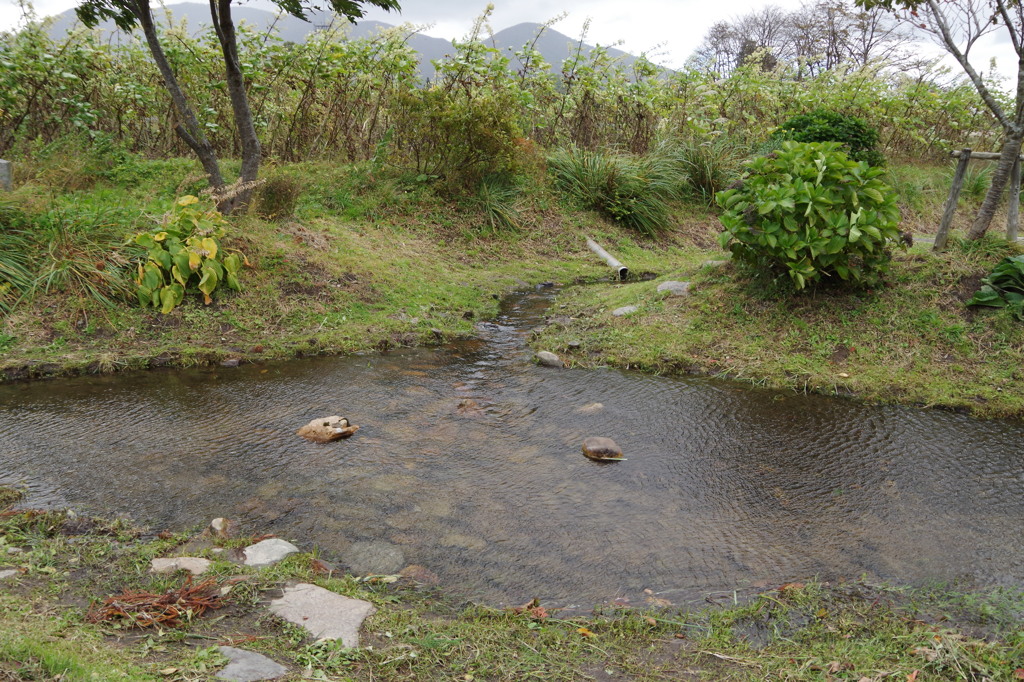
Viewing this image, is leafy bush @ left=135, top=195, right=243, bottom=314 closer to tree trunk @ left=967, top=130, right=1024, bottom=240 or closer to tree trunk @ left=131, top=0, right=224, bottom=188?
tree trunk @ left=131, top=0, right=224, bottom=188

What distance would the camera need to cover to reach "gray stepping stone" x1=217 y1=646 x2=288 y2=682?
76.0 inches

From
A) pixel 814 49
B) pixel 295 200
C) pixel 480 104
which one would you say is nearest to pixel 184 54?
pixel 295 200

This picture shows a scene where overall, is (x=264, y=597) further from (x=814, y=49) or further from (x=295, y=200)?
(x=814, y=49)

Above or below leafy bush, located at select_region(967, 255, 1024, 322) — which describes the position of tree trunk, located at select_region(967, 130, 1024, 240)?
above

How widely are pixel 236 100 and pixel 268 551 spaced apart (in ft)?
19.6

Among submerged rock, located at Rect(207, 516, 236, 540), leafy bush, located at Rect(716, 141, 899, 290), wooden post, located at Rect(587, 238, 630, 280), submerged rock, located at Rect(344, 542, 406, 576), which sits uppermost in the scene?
leafy bush, located at Rect(716, 141, 899, 290)

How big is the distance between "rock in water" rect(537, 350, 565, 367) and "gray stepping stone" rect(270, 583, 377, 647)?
329 centimetres

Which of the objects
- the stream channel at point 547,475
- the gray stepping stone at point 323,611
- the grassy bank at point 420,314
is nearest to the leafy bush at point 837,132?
the grassy bank at point 420,314

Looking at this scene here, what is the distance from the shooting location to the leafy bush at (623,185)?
10430mm

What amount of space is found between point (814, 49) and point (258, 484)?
Result: 24531 mm

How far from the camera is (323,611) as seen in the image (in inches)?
96.3

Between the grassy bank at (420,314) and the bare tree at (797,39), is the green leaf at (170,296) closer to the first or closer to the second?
the grassy bank at (420,314)

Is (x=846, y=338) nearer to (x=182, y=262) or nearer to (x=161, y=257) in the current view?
(x=182, y=262)

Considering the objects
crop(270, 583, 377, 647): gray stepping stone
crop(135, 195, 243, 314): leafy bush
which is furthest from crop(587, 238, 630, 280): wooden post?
crop(270, 583, 377, 647): gray stepping stone
